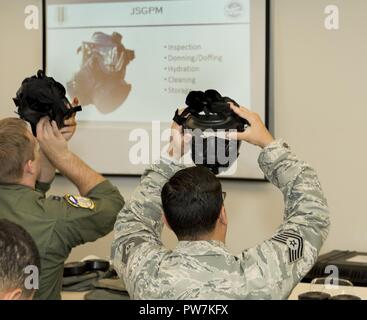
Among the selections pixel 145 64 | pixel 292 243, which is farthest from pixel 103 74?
pixel 292 243

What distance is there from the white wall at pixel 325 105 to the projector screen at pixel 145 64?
0.10 meters

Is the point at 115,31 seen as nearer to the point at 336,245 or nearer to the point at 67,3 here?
the point at 67,3

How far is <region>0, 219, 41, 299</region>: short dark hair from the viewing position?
1.52 meters

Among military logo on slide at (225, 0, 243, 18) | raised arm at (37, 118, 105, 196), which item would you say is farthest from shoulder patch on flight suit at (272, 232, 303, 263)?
military logo on slide at (225, 0, 243, 18)

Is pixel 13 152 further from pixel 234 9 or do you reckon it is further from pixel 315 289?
pixel 234 9

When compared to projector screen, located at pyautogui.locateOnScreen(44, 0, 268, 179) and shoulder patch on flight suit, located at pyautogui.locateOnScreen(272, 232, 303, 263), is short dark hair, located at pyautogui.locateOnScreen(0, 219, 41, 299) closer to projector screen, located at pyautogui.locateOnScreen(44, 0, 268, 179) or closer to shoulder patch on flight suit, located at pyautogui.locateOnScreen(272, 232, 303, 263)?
shoulder patch on flight suit, located at pyautogui.locateOnScreen(272, 232, 303, 263)

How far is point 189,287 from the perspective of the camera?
1696 mm

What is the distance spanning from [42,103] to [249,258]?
3.24 ft

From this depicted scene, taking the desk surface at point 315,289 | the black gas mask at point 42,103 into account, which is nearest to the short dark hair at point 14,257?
the black gas mask at point 42,103

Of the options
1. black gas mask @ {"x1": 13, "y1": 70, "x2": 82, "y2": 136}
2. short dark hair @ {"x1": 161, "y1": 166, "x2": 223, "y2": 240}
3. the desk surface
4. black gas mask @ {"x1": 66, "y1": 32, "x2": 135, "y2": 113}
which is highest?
black gas mask @ {"x1": 66, "y1": 32, "x2": 135, "y2": 113}

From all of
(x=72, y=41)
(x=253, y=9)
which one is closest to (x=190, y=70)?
(x=253, y=9)

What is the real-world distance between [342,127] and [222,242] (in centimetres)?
163
